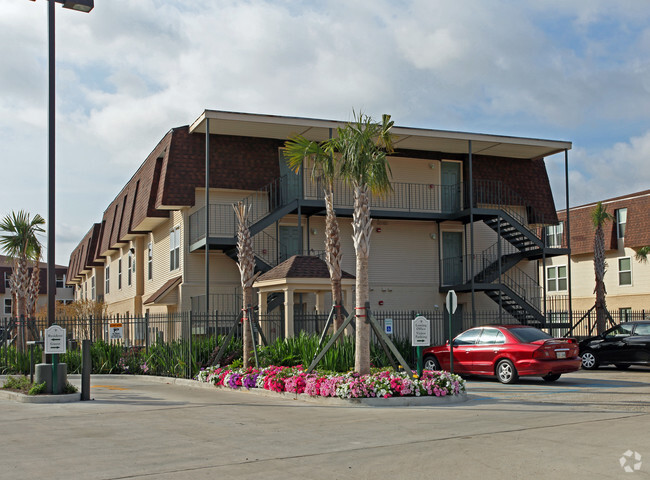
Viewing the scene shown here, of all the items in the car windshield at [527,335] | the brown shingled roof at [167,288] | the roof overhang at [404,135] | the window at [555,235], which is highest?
the roof overhang at [404,135]

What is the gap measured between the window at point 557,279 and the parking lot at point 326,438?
99.5 feet

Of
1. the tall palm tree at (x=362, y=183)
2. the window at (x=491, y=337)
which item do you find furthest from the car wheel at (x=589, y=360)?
the tall palm tree at (x=362, y=183)

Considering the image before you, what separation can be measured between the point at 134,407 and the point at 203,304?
558 inches

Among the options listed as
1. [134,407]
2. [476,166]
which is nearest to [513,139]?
[476,166]

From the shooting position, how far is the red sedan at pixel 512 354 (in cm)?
1817

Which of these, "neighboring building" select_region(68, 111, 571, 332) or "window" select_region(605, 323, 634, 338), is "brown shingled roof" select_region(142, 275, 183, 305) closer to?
"neighboring building" select_region(68, 111, 571, 332)

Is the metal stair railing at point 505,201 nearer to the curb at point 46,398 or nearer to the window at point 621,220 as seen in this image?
the window at point 621,220

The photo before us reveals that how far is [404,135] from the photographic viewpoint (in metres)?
28.7

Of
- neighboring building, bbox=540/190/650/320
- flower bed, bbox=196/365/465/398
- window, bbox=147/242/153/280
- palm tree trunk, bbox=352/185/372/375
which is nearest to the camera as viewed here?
flower bed, bbox=196/365/465/398

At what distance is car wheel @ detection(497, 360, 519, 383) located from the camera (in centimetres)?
1845

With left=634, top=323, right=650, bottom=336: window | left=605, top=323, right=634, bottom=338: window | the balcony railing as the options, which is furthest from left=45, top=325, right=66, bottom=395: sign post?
left=634, top=323, right=650, bottom=336: window

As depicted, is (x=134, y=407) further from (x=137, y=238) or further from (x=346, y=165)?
(x=137, y=238)

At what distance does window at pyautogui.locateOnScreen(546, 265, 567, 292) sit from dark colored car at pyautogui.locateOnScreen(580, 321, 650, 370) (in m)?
22.3

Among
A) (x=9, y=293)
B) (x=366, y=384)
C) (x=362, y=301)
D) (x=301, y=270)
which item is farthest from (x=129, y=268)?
(x=9, y=293)
